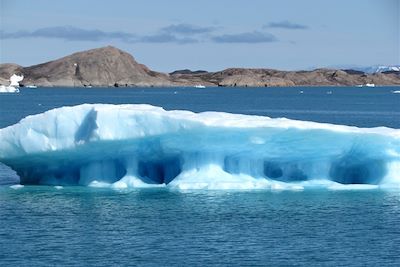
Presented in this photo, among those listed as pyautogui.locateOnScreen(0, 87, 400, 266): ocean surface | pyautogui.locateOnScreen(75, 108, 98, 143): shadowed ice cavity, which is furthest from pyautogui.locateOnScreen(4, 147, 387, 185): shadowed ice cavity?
pyautogui.locateOnScreen(75, 108, 98, 143): shadowed ice cavity

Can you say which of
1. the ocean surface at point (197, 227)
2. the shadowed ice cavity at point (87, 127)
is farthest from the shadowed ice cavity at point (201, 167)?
the shadowed ice cavity at point (87, 127)

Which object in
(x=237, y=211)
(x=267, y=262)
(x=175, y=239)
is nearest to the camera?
(x=267, y=262)

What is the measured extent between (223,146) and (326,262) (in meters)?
9.34

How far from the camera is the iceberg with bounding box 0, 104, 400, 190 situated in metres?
28.4

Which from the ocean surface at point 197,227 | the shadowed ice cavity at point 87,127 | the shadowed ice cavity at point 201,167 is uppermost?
the shadowed ice cavity at point 87,127

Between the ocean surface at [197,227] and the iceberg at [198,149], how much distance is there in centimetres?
68

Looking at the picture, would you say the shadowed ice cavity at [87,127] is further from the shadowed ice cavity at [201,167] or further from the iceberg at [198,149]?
the shadowed ice cavity at [201,167]

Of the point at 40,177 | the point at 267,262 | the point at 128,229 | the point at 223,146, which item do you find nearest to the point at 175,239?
the point at 128,229

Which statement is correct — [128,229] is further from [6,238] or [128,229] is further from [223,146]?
[223,146]

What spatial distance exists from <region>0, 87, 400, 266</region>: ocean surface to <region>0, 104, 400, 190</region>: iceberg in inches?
26.7

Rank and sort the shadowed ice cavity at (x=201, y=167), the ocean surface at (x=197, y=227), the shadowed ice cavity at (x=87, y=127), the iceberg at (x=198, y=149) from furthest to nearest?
the shadowed ice cavity at (x=201, y=167)
the shadowed ice cavity at (x=87, y=127)
the iceberg at (x=198, y=149)
the ocean surface at (x=197, y=227)

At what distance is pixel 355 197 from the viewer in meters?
28.2

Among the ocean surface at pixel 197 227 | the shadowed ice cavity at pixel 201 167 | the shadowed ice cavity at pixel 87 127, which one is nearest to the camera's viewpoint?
the ocean surface at pixel 197 227

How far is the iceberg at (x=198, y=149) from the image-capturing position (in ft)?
93.1
